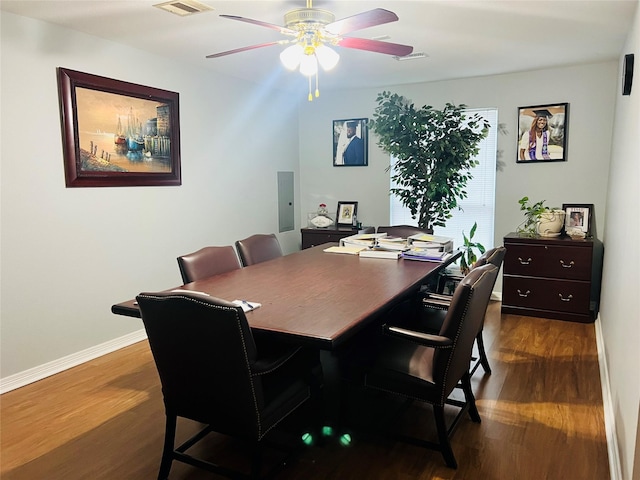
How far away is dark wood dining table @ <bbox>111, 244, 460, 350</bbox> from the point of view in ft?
5.97

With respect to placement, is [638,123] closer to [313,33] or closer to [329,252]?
[313,33]

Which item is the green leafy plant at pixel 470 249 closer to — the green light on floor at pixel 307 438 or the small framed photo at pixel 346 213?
the small framed photo at pixel 346 213

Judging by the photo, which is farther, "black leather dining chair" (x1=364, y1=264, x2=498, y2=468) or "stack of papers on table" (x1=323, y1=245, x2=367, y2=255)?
"stack of papers on table" (x1=323, y1=245, x2=367, y2=255)

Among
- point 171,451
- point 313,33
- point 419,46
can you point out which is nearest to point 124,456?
point 171,451

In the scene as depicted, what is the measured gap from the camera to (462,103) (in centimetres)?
495

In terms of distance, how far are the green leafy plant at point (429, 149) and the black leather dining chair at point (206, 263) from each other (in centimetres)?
209

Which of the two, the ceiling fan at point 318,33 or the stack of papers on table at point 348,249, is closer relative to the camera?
the ceiling fan at point 318,33

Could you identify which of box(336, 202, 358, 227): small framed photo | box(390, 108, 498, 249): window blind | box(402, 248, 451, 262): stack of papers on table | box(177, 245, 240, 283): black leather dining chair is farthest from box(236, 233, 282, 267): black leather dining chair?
box(390, 108, 498, 249): window blind

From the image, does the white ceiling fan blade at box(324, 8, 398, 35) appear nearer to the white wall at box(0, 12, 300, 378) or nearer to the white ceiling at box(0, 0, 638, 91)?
the white ceiling at box(0, 0, 638, 91)

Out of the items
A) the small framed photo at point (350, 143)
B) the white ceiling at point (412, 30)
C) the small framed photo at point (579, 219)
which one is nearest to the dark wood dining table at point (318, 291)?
the white ceiling at point (412, 30)

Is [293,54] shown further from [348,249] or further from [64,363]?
[64,363]

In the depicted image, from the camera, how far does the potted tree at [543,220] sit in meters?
4.36

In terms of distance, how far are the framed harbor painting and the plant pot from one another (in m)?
3.26

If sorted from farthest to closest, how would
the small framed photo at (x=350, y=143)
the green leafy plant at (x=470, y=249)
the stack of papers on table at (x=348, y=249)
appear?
the small framed photo at (x=350, y=143), the green leafy plant at (x=470, y=249), the stack of papers on table at (x=348, y=249)
